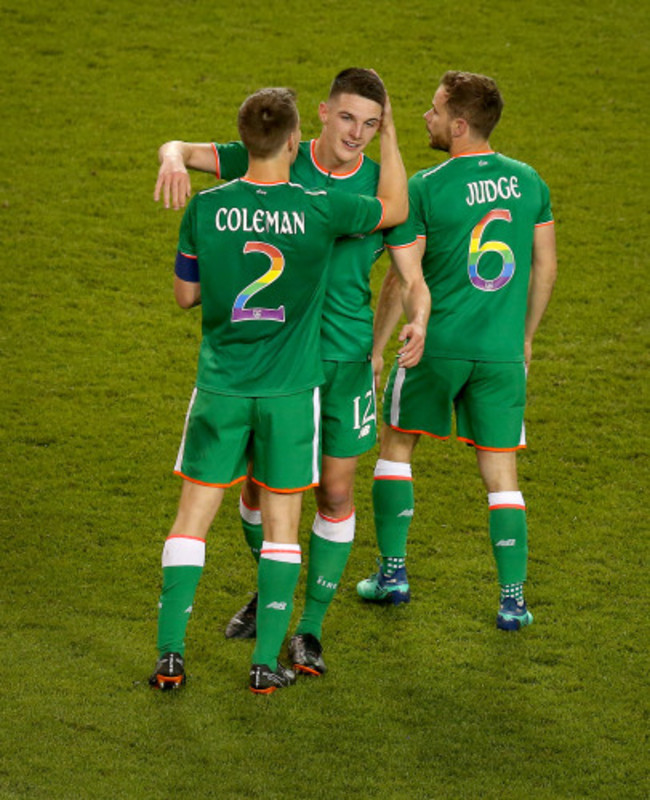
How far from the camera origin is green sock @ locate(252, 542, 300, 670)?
4.81 meters

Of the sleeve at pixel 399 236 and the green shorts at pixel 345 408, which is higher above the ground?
the sleeve at pixel 399 236

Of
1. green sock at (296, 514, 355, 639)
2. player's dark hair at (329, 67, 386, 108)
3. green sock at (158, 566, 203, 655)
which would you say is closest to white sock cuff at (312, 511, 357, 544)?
green sock at (296, 514, 355, 639)

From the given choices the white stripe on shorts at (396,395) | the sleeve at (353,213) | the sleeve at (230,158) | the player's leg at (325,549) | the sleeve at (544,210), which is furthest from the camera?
the white stripe on shorts at (396,395)

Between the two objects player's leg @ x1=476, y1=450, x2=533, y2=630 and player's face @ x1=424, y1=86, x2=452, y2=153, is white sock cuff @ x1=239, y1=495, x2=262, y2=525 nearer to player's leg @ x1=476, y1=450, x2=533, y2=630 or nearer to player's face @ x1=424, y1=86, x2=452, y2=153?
player's leg @ x1=476, y1=450, x2=533, y2=630

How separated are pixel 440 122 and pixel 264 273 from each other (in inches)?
49.1

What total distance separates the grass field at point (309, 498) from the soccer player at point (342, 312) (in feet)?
1.42

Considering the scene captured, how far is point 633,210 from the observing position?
34.2 ft

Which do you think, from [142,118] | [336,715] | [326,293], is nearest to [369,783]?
[336,715]

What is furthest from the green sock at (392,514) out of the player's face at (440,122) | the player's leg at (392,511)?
the player's face at (440,122)

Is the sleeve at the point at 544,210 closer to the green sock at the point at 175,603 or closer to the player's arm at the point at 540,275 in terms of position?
the player's arm at the point at 540,275

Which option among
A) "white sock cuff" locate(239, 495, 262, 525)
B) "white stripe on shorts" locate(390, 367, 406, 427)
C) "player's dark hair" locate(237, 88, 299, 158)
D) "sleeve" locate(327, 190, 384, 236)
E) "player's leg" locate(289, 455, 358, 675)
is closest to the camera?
"player's dark hair" locate(237, 88, 299, 158)

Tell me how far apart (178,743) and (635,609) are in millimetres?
2199

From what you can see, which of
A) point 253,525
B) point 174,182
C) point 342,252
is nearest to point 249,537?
point 253,525

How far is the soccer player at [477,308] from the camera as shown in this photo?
531cm
